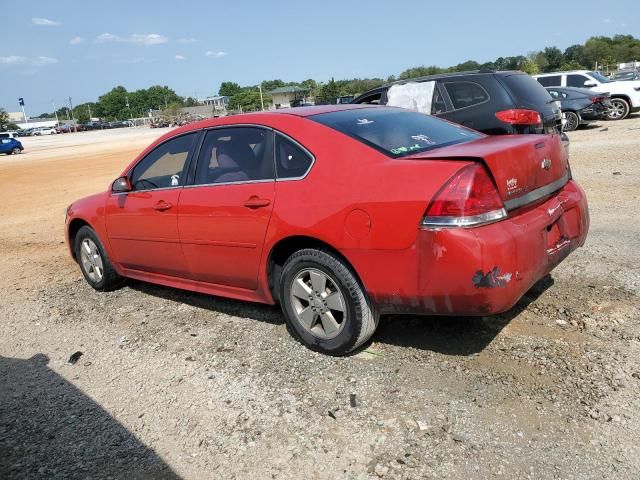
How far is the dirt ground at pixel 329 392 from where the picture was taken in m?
2.72

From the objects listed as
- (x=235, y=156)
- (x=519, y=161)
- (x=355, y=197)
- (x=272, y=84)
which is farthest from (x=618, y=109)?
(x=272, y=84)

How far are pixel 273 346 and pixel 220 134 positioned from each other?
5.52 ft

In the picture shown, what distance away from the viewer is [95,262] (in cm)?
567

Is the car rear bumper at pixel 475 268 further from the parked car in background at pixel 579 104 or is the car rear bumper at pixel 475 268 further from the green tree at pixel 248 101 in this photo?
the green tree at pixel 248 101

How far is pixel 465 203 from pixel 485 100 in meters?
6.03

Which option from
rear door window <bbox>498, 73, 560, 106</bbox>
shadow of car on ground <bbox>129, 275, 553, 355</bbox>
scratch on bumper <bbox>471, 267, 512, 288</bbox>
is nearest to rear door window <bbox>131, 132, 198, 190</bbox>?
shadow of car on ground <bbox>129, 275, 553, 355</bbox>

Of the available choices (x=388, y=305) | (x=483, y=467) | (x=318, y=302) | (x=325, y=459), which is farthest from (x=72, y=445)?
(x=483, y=467)

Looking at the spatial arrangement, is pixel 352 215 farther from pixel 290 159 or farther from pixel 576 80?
pixel 576 80

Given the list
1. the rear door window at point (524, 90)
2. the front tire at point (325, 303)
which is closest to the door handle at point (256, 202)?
the front tire at point (325, 303)

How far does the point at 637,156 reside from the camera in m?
10.6

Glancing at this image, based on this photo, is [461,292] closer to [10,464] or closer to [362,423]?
[362,423]

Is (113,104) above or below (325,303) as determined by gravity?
above

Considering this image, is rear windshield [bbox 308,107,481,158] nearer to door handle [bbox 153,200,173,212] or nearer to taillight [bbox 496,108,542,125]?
door handle [bbox 153,200,173,212]

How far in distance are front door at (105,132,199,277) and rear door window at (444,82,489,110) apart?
17.4ft
